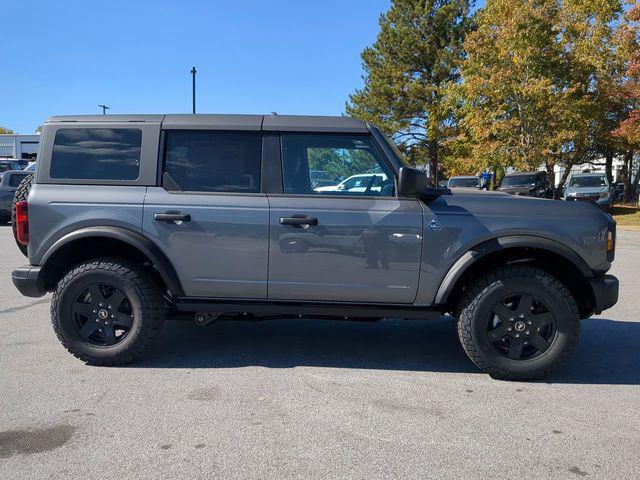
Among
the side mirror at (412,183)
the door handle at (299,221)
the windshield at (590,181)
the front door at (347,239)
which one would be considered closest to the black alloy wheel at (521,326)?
the front door at (347,239)

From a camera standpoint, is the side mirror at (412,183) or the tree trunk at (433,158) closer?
the side mirror at (412,183)

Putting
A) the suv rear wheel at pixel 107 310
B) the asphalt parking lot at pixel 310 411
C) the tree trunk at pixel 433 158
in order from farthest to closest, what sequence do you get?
the tree trunk at pixel 433 158 → the suv rear wheel at pixel 107 310 → the asphalt parking lot at pixel 310 411

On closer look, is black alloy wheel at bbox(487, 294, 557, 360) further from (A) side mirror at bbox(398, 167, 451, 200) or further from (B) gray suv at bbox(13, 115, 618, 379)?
(A) side mirror at bbox(398, 167, 451, 200)

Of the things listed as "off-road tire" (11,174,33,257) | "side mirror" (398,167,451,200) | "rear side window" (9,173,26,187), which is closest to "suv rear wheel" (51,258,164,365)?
"off-road tire" (11,174,33,257)

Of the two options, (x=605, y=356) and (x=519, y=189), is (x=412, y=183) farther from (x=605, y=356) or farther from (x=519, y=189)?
(x=519, y=189)

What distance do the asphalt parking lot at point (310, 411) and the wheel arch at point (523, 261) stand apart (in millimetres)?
667

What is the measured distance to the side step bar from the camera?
4273 millimetres

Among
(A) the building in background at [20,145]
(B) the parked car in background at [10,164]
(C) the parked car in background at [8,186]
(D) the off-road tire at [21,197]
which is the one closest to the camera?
(D) the off-road tire at [21,197]

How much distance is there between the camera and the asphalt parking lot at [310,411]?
2.97 metres

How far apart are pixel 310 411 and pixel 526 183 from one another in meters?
20.2

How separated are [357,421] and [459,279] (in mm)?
1491

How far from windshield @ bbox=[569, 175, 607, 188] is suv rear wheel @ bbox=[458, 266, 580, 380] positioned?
22.9m

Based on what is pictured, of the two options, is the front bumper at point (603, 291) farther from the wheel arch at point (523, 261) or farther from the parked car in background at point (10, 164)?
the parked car in background at point (10, 164)

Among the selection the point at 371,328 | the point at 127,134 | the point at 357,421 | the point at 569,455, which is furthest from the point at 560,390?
the point at 127,134
